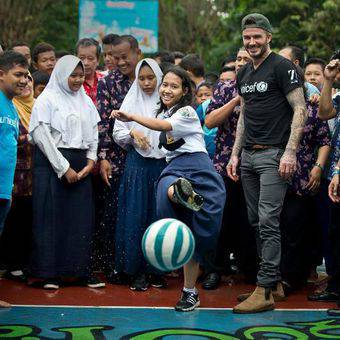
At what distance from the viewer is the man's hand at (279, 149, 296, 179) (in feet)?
23.2

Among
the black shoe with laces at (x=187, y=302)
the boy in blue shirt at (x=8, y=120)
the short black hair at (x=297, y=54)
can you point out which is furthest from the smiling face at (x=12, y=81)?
the short black hair at (x=297, y=54)

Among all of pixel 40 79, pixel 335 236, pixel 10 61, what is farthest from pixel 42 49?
pixel 335 236

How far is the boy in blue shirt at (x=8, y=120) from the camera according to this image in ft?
23.0

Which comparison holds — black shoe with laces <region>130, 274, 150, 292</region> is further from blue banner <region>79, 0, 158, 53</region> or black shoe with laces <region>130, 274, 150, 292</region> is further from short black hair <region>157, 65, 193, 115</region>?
blue banner <region>79, 0, 158, 53</region>

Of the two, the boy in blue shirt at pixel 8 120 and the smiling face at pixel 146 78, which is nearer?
the boy in blue shirt at pixel 8 120

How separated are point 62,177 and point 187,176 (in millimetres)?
1428

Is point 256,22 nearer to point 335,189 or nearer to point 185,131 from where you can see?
point 185,131

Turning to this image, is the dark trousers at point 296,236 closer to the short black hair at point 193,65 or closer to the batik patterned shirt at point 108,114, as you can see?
the batik patterned shirt at point 108,114

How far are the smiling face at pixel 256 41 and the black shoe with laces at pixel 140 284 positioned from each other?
2453 mm

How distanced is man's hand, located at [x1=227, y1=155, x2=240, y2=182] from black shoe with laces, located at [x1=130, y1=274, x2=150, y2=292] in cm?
135

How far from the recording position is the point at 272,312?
7.20 m

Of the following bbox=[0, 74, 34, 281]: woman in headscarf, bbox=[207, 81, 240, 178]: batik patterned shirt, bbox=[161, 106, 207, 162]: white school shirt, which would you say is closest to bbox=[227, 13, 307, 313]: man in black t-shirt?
bbox=[161, 106, 207, 162]: white school shirt

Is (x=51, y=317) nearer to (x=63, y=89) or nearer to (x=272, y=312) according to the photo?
(x=272, y=312)

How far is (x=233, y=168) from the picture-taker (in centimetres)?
778
